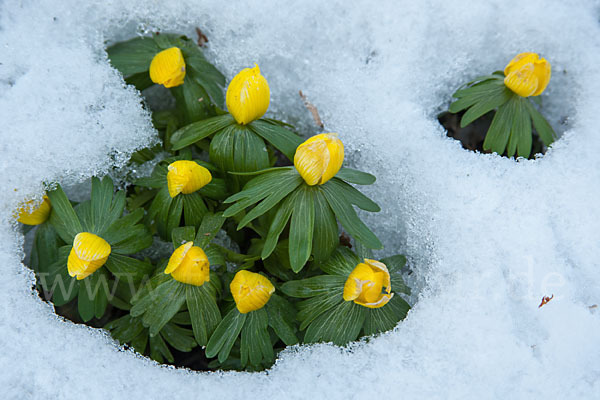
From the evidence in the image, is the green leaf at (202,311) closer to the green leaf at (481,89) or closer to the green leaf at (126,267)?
the green leaf at (126,267)

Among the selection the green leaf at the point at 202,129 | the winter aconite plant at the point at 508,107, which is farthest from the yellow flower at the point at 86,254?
the winter aconite plant at the point at 508,107

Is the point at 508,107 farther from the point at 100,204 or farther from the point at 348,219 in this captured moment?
the point at 100,204

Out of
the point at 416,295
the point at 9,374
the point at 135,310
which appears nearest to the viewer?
the point at 9,374

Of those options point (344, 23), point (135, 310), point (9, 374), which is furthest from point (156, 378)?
point (344, 23)

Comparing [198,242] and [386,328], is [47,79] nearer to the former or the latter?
[198,242]

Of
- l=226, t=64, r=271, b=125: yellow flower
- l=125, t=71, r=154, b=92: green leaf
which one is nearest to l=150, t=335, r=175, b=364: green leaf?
l=226, t=64, r=271, b=125: yellow flower
